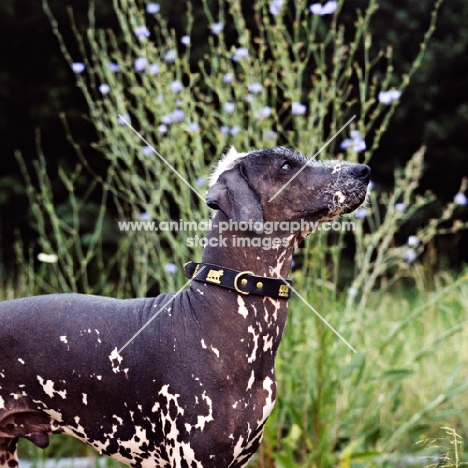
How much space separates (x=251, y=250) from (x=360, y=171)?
43 cm

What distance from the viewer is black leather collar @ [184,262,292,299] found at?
218 cm

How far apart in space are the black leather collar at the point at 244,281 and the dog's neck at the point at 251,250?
0.08 ft

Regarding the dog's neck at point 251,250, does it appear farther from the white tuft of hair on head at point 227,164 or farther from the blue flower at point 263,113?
the blue flower at point 263,113

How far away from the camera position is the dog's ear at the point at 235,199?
7.01 ft

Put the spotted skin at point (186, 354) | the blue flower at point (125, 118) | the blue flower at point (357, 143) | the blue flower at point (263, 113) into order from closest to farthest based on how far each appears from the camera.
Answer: the spotted skin at point (186, 354), the blue flower at point (125, 118), the blue flower at point (357, 143), the blue flower at point (263, 113)

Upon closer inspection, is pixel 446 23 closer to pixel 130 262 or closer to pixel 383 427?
pixel 130 262

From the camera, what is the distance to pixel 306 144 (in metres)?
3.68

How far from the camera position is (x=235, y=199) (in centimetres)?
215

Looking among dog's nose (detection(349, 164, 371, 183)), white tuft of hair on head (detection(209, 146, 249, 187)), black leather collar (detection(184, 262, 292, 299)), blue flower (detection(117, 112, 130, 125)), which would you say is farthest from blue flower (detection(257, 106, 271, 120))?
black leather collar (detection(184, 262, 292, 299))

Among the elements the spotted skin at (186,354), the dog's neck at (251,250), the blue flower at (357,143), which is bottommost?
the spotted skin at (186,354)

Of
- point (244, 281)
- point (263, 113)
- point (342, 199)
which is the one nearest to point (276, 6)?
point (263, 113)

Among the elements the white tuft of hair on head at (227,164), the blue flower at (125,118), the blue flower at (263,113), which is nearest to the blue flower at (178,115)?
the blue flower at (125,118)

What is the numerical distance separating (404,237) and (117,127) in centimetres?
588

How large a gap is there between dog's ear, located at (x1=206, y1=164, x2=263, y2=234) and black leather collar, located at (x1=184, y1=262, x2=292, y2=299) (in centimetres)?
16
